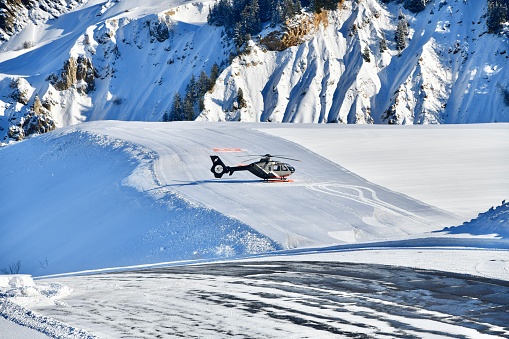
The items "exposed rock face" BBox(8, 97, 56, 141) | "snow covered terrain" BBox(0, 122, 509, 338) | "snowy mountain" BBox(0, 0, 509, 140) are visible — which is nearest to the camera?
"snow covered terrain" BBox(0, 122, 509, 338)

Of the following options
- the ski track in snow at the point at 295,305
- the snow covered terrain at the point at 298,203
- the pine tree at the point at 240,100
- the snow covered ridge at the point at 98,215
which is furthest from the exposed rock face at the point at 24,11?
the ski track in snow at the point at 295,305

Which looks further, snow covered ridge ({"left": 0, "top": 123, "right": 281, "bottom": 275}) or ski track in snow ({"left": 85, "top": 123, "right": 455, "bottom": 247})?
ski track in snow ({"left": 85, "top": 123, "right": 455, "bottom": 247})

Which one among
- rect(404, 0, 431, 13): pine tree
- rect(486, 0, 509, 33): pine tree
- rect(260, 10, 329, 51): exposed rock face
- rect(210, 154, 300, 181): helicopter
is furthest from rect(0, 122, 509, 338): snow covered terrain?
rect(404, 0, 431, 13): pine tree

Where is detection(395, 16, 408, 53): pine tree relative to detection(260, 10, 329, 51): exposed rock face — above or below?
above

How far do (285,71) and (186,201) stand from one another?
80.3 meters

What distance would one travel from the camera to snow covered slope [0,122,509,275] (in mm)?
28031

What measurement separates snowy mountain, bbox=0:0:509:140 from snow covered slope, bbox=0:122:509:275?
2186 inches

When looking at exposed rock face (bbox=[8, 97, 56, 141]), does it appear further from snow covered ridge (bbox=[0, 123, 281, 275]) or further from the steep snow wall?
snow covered ridge (bbox=[0, 123, 281, 275])

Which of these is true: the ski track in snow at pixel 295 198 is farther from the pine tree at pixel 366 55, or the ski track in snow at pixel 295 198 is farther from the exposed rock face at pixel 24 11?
the exposed rock face at pixel 24 11

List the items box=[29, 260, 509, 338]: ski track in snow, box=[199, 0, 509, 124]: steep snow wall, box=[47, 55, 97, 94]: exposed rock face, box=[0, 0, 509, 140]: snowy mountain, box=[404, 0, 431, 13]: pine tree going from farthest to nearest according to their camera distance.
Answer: box=[47, 55, 97, 94]: exposed rock face, box=[404, 0, 431, 13]: pine tree, box=[0, 0, 509, 140]: snowy mountain, box=[199, 0, 509, 124]: steep snow wall, box=[29, 260, 509, 338]: ski track in snow

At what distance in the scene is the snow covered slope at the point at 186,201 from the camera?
2803cm

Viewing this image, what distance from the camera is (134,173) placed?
37844mm

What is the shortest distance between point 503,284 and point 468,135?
125ft

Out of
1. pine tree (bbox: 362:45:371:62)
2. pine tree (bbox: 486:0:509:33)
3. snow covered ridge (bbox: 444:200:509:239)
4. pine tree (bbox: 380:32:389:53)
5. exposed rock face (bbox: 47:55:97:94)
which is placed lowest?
exposed rock face (bbox: 47:55:97:94)
